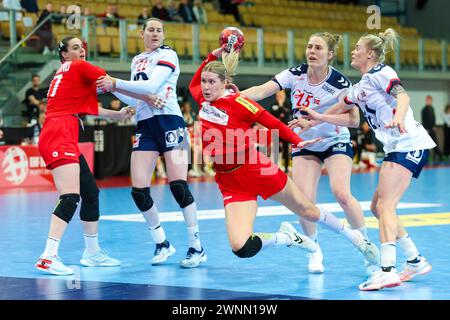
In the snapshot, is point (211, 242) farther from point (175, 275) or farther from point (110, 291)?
point (110, 291)

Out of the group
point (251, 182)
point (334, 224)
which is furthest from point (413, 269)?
point (251, 182)

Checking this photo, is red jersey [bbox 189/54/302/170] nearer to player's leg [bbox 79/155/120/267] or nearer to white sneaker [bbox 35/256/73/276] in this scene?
player's leg [bbox 79/155/120/267]

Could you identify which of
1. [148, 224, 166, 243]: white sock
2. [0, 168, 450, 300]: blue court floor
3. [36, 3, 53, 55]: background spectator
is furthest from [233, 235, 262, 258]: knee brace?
Answer: [36, 3, 53, 55]: background spectator

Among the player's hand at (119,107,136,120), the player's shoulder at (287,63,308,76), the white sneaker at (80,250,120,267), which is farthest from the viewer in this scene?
the player's hand at (119,107,136,120)

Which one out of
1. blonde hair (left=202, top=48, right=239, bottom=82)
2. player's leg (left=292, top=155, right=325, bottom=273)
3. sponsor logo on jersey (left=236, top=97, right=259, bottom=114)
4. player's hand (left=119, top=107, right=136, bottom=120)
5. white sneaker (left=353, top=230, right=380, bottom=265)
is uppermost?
blonde hair (left=202, top=48, right=239, bottom=82)

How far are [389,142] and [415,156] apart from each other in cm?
22

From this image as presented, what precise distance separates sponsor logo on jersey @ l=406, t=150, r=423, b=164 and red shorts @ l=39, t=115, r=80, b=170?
274cm

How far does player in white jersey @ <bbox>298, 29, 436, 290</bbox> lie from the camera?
6.04 metres

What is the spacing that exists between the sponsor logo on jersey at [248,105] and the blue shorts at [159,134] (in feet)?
3.84

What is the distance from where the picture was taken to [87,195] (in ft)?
23.9

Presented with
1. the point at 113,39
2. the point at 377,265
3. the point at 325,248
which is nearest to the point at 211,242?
the point at 325,248

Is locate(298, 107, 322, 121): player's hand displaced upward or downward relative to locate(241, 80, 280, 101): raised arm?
downward
